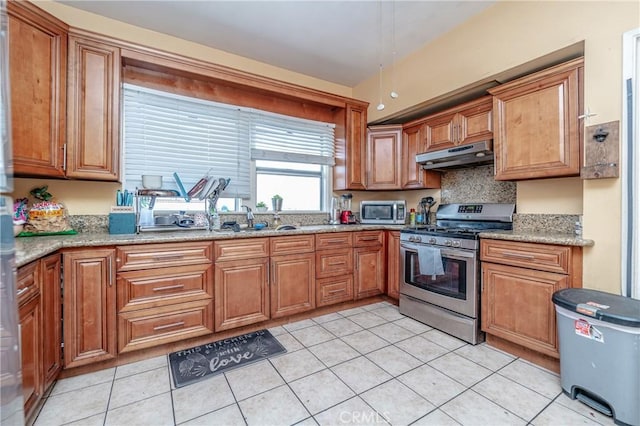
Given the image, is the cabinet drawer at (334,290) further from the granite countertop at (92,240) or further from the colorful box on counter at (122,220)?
the colorful box on counter at (122,220)

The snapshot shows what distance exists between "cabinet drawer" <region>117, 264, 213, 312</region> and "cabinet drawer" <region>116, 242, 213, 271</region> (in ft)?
0.14

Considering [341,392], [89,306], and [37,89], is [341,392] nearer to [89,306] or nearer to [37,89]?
[89,306]

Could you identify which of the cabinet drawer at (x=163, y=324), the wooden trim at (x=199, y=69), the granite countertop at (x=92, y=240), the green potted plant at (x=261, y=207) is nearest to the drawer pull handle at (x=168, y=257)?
the granite countertop at (x=92, y=240)

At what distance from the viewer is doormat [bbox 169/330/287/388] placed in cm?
188

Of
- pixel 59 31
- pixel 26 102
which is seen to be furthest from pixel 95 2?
pixel 26 102

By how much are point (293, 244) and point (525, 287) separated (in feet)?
6.27

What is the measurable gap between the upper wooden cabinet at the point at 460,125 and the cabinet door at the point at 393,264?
1.09 m

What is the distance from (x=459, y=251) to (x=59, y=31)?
3.55 metres

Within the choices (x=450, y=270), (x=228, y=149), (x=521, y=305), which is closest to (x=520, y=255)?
(x=521, y=305)

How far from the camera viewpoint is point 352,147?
11.7ft

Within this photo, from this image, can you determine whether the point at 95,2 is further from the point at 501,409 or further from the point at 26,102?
the point at 501,409

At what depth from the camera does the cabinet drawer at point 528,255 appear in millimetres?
1849

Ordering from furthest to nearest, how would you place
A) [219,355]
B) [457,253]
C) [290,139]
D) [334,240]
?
[290,139], [334,240], [457,253], [219,355]

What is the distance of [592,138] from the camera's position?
182cm
